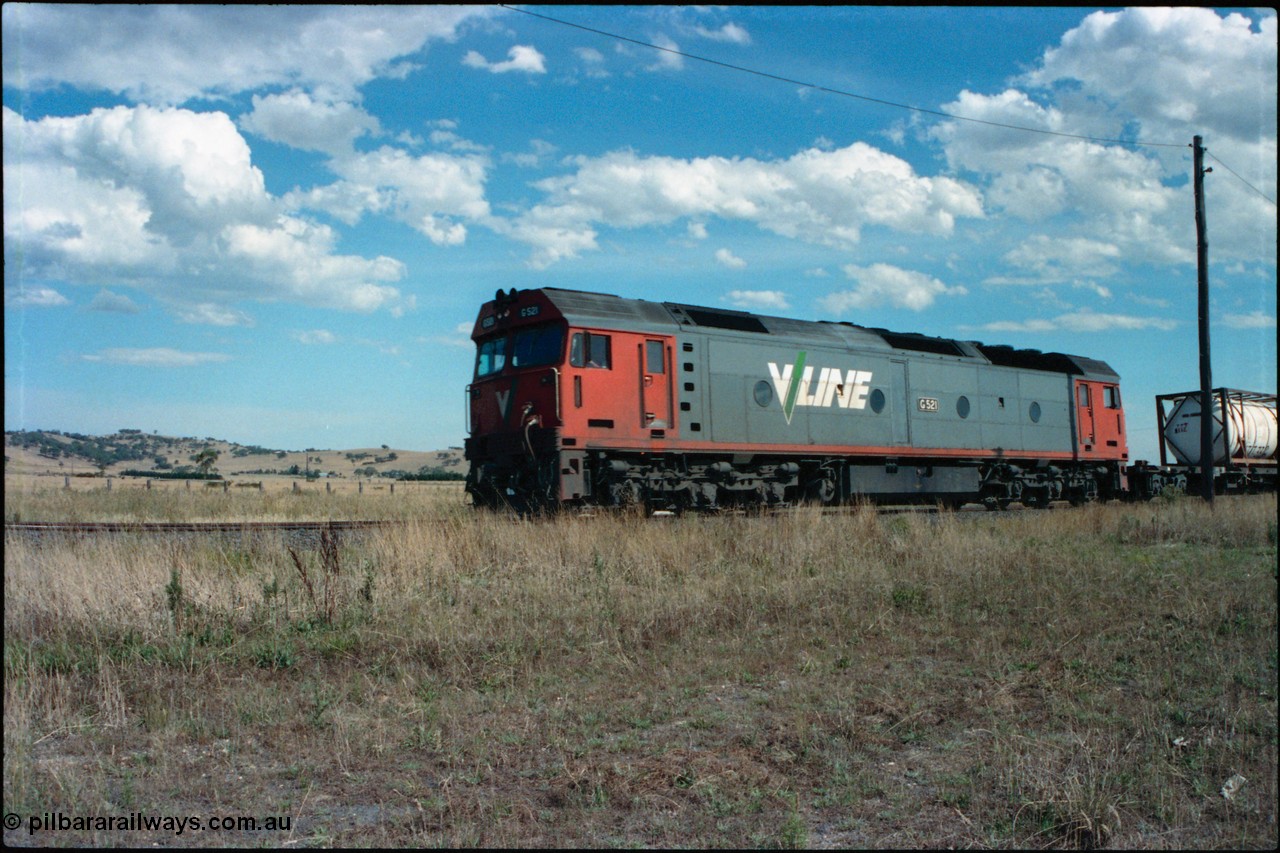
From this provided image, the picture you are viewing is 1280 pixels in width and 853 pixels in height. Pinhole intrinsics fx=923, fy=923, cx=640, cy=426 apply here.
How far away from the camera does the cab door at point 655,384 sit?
1603 centimetres

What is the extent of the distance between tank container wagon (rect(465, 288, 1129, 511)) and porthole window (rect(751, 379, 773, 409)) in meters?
0.03

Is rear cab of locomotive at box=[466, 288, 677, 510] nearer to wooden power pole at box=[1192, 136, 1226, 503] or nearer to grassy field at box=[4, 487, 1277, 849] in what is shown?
grassy field at box=[4, 487, 1277, 849]

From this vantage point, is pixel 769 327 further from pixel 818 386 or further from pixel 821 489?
pixel 821 489

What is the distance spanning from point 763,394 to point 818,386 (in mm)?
1663

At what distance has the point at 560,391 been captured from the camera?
49.1 feet

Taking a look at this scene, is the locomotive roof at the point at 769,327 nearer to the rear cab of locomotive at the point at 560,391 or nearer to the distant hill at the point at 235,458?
the rear cab of locomotive at the point at 560,391

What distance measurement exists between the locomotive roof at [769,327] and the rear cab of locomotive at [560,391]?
4 cm

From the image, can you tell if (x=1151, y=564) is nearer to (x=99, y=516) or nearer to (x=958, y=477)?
(x=958, y=477)

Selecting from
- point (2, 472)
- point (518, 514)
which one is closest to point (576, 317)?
point (518, 514)

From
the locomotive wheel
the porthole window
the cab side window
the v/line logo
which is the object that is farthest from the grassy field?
the locomotive wheel

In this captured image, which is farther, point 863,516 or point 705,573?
point 863,516

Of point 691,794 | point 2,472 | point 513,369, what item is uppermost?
point 513,369

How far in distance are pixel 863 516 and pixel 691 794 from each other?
32.4 feet

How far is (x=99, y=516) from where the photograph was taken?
65.8 ft
